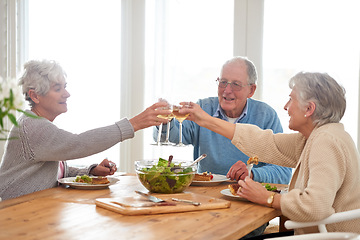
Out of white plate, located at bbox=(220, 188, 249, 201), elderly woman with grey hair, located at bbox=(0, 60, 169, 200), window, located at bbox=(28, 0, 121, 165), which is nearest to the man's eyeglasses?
elderly woman with grey hair, located at bbox=(0, 60, 169, 200)

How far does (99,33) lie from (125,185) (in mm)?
2754

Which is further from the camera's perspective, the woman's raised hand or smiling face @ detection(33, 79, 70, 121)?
smiling face @ detection(33, 79, 70, 121)

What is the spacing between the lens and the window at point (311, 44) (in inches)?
152

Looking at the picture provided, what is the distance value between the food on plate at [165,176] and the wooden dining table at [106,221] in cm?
13

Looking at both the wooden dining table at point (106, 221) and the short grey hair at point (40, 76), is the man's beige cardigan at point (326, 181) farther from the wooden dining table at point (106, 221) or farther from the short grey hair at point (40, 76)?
the short grey hair at point (40, 76)

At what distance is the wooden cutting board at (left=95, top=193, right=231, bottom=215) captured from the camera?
1.81 m

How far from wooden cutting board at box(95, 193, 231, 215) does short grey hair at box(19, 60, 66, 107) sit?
0.97 meters

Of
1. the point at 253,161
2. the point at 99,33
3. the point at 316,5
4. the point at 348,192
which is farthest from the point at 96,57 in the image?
the point at 348,192

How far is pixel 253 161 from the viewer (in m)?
2.27

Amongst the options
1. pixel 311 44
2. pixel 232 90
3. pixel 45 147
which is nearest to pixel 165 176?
pixel 45 147

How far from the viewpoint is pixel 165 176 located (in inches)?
85.1

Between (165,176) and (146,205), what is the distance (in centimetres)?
30

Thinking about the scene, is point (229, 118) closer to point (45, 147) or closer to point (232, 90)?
point (232, 90)

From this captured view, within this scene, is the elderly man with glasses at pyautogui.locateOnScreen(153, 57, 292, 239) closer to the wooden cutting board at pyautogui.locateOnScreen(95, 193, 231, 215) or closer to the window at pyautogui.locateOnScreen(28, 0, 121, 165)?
the wooden cutting board at pyautogui.locateOnScreen(95, 193, 231, 215)
